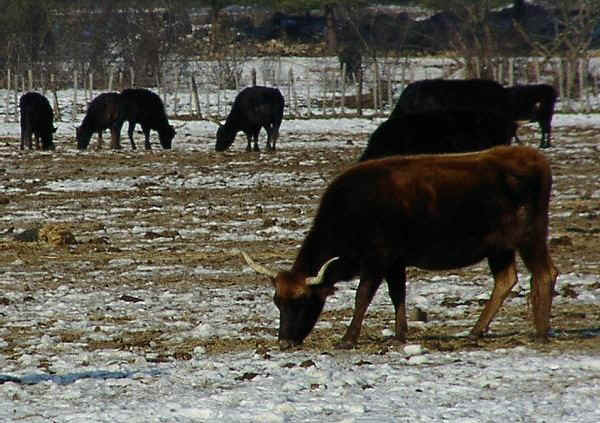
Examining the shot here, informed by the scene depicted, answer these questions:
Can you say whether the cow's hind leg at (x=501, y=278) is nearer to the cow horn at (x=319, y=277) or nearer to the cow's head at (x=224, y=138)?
the cow horn at (x=319, y=277)

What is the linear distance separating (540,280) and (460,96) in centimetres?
1481

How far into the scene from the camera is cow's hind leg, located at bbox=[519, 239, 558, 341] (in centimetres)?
942

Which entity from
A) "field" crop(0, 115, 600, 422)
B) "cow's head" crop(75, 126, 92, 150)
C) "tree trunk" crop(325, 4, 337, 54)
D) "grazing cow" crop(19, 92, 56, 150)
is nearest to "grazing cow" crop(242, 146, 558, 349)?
"field" crop(0, 115, 600, 422)

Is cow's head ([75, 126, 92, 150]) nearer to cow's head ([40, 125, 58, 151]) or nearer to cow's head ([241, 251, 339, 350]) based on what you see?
cow's head ([40, 125, 58, 151])

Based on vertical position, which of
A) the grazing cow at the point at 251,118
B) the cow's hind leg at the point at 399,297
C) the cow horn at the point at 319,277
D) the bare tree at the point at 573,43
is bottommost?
the cow's hind leg at the point at 399,297

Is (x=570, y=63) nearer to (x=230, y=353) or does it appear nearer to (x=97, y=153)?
(x=97, y=153)

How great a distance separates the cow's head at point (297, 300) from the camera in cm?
952

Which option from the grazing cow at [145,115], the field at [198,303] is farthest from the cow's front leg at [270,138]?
the field at [198,303]

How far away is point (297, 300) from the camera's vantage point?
31.4 feet

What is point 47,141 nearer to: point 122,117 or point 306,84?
point 122,117

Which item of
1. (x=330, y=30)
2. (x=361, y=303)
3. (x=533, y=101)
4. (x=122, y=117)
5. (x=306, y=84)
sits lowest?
(x=361, y=303)

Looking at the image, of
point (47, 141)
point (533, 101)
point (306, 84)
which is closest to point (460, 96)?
point (533, 101)

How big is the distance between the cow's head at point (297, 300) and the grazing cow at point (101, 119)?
78.3 feet

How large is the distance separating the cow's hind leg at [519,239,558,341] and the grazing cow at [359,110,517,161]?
500cm
